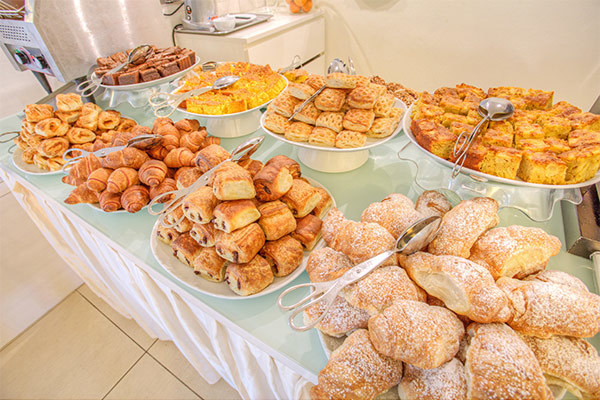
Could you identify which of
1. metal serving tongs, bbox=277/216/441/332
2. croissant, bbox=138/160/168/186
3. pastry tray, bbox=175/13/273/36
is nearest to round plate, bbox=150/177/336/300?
metal serving tongs, bbox=277/216/441/332

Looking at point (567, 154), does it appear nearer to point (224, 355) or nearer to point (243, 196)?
point (243, 196)

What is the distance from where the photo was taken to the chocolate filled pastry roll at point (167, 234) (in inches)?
32.0

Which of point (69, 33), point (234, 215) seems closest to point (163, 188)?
point (234, 215)

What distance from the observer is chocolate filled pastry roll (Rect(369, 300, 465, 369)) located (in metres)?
0.45

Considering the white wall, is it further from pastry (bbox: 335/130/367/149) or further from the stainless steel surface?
pastry (bbox: 335/130/367/149)

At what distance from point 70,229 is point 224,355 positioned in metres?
0.90

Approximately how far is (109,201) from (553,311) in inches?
45.3

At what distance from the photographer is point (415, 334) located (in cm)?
46

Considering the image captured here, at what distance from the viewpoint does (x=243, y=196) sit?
28.7 inches

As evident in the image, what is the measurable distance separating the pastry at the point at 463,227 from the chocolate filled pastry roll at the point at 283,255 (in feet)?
1.00

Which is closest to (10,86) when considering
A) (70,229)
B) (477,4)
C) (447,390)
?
(70,229)

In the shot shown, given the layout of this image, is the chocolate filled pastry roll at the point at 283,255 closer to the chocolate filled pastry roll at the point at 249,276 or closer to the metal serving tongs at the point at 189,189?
the chocolate filled pastry roll at the point at 249,276

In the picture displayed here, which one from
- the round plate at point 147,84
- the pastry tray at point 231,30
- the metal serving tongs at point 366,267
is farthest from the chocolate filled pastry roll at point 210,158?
the pastry tray at point 231,30

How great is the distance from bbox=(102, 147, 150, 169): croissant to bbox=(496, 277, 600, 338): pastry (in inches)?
42.7
